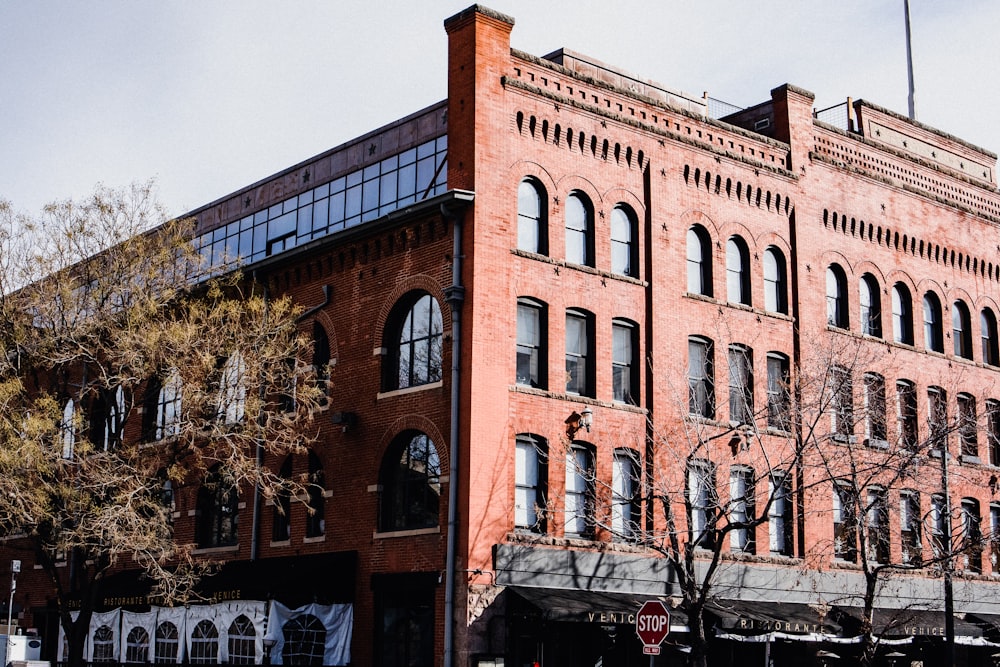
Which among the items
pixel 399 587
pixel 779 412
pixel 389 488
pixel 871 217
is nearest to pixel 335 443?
pixel 389 488

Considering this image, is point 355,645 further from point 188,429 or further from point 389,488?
point 188,429

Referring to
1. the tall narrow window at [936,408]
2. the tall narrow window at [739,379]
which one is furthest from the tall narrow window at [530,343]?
the tall narrow window at [936,408]

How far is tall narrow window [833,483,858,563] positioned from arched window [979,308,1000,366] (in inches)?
369

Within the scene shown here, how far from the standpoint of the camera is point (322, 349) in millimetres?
32312

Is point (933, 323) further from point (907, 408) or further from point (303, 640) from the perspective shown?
point (303, 640)

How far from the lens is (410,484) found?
28.9m

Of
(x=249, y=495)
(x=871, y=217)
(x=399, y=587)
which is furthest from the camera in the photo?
(x=871, y=217)

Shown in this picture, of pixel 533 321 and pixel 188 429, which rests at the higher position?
pixel 533 321

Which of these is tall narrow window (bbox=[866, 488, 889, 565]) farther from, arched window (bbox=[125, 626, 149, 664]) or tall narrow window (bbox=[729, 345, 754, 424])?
arched window (bbox=[125, 626, 149, 664])

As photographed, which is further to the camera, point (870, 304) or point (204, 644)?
point (870, 304)

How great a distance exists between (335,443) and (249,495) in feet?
12.3

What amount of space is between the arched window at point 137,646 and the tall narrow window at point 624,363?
13.8 meters

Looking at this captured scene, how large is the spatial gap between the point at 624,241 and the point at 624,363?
121 inches

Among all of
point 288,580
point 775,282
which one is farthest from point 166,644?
point 775,282
